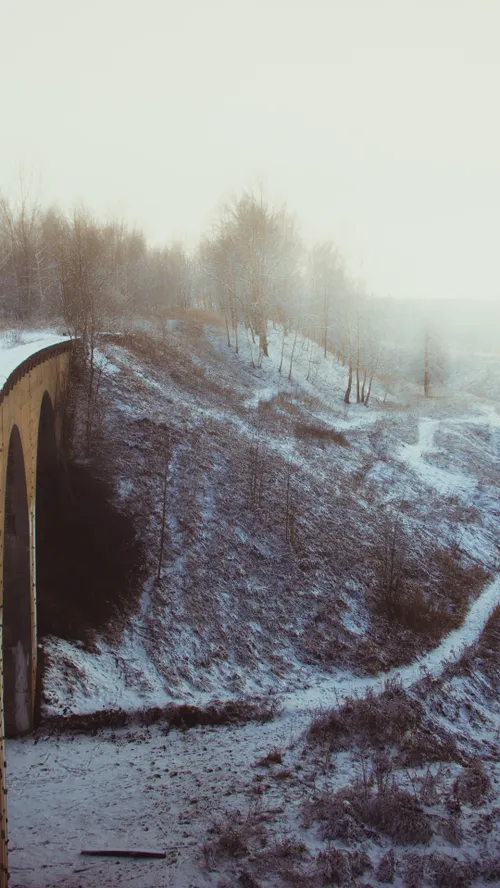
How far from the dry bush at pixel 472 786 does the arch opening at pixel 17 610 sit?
10261 millimetres

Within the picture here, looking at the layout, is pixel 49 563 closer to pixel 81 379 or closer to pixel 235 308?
pixel 81 379

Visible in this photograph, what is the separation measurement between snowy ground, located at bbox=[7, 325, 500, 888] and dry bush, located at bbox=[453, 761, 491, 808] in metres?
0.48

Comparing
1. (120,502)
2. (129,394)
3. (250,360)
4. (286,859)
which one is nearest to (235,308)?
(250,360)

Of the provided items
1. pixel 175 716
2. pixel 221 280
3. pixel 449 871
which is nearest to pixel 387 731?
pixel 449 871

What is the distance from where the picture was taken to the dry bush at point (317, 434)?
33.4 m

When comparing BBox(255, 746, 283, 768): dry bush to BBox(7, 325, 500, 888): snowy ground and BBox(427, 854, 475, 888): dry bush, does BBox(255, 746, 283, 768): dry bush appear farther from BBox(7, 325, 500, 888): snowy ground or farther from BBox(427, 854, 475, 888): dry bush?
BBox(427, 854, 475, 888): dry bush

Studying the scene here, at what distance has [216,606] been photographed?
18.1 m

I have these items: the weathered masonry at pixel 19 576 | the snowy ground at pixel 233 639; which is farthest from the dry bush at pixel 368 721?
the weathered masonry at pixel 19 576

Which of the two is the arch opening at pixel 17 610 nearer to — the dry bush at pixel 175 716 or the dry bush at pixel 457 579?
the dry bush at pixel 175 716

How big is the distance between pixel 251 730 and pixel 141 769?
3.35 m

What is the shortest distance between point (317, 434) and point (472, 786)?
23840 millimetres

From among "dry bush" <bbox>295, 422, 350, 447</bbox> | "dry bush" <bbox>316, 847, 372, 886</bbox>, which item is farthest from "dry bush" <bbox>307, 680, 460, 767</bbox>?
"dry bush" <bbox>295, 422, 350, 447</bbox>

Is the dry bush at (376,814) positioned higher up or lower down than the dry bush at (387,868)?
lower down

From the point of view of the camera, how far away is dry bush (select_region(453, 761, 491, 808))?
37.8ft
